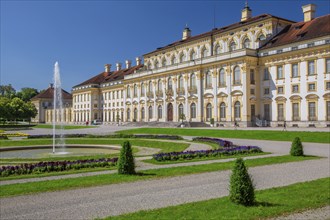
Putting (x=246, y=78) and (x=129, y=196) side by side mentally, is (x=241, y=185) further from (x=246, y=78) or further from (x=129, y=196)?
(x=246, y=78)

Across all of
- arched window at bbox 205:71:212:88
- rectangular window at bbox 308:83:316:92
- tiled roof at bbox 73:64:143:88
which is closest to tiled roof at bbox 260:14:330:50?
rectangular window at bbox 308:83:316:92

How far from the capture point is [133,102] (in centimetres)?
7188

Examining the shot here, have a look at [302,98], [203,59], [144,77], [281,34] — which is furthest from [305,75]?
[144,77]

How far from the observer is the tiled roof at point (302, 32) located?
41256 mm

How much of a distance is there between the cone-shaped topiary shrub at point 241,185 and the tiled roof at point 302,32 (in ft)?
121

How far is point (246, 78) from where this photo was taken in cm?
4684

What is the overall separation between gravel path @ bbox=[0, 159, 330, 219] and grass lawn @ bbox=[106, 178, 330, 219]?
1.99 ft

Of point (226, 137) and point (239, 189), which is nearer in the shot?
point (239, 189)

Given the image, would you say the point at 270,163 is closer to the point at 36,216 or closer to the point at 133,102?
the point at 36,216

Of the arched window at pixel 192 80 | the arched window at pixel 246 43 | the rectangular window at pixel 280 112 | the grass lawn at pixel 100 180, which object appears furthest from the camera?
the arched window at pixel 192 80

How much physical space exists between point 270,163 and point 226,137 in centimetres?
1808

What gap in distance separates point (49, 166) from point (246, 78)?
37474mm

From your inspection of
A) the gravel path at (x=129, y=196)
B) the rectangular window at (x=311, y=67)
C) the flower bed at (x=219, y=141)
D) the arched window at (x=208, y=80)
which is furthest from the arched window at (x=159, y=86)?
the gravel path at (x=129, y=196)

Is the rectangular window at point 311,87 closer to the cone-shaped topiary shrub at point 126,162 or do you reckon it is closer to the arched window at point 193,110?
the arched window at point 193,110
